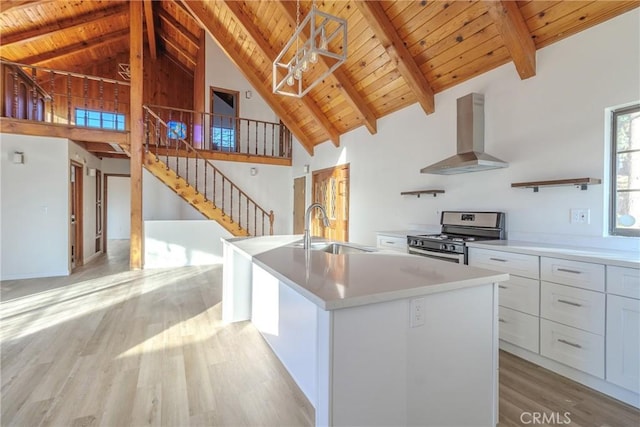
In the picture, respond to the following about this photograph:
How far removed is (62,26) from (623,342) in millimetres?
9373

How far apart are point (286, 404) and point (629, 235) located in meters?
2.68

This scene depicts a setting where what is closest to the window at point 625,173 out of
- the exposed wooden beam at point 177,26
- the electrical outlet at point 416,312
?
the electrical outlet at point 416,312

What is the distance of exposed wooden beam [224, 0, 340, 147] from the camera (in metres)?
4.61

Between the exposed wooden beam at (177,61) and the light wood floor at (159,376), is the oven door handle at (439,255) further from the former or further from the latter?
the exposed wooden beam at (177,61)

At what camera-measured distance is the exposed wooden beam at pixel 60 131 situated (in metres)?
4.63

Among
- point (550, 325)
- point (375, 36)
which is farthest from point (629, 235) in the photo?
point (375, 36)

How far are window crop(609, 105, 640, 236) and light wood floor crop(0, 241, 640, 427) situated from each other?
123 cm

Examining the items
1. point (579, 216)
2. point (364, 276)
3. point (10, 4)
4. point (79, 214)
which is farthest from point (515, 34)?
point (79, 214)

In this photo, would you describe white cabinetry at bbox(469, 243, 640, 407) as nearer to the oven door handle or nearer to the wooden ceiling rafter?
the oven door handle

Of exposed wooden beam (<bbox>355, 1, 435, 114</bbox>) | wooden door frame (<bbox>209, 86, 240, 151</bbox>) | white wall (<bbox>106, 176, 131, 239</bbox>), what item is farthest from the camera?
white wall (<bbox>106, 176, 131, 239</bbox>)

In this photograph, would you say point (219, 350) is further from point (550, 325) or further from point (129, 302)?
point (550, 325)

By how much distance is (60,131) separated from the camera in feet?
16.2

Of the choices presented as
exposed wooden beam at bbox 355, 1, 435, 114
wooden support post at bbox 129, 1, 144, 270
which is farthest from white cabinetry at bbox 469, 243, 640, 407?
wooden support post at bbox 129, 1, 144, 270

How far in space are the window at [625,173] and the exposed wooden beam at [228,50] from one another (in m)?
5.11
